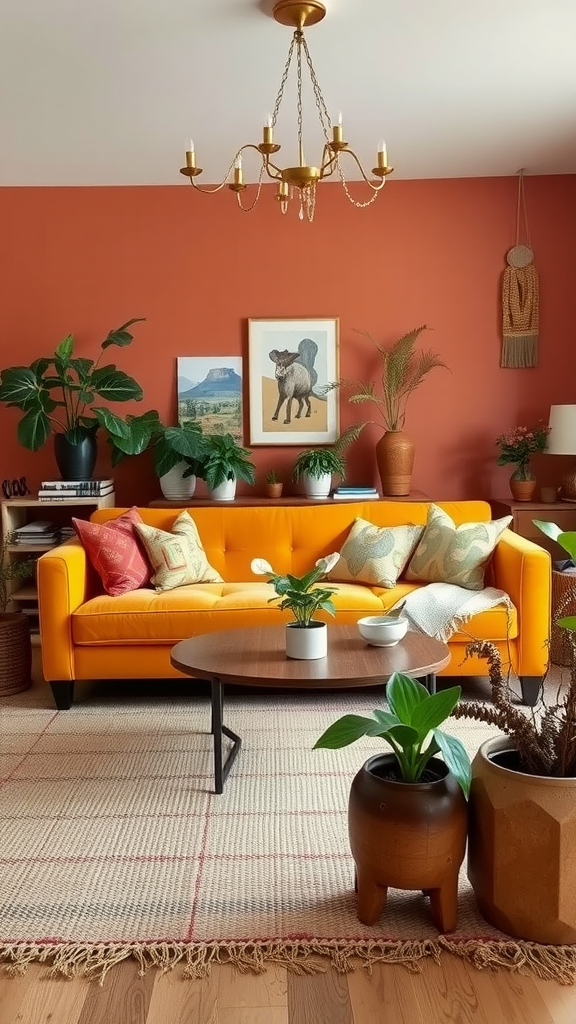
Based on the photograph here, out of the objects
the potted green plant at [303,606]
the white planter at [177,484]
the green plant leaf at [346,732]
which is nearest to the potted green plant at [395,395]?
the white planter at [177,484]

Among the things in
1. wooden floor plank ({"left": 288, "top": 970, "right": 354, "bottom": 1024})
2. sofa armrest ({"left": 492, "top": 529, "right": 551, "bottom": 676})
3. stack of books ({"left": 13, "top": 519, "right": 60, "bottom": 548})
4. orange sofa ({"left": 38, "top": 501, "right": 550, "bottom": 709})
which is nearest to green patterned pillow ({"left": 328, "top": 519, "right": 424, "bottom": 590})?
orange sofa ({"left": 38, "top": 501, "right": 550, "bottom": 709})

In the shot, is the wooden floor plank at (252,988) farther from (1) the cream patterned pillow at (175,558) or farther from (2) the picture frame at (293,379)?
(2) the picture frame at (293,379)

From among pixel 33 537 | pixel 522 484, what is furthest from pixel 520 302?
pixel 33 537

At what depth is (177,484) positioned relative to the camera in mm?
4957

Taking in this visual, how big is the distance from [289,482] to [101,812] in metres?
2.74

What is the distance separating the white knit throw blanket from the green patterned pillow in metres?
0.25

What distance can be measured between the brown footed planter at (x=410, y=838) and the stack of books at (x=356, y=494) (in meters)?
2.88

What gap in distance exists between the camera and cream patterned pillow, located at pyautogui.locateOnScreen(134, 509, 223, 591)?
4074 millimetres

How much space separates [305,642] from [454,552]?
1.29 metres

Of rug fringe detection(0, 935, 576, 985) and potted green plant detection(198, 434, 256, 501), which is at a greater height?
potted green plant detection(198, 434, 256, 501)

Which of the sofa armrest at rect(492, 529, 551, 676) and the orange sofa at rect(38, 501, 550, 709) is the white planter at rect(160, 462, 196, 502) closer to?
the orange sofa at rect(38, 501, 550, 709)

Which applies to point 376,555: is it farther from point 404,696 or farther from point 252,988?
point 252,988

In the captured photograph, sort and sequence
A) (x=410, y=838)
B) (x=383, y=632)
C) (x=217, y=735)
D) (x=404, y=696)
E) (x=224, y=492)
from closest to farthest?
(x=410, y=838) < (x=404, y=696) < (x=217, y=735) < (x=383, y=632) < (x=224, y=492)

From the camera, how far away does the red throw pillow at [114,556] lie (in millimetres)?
3977
